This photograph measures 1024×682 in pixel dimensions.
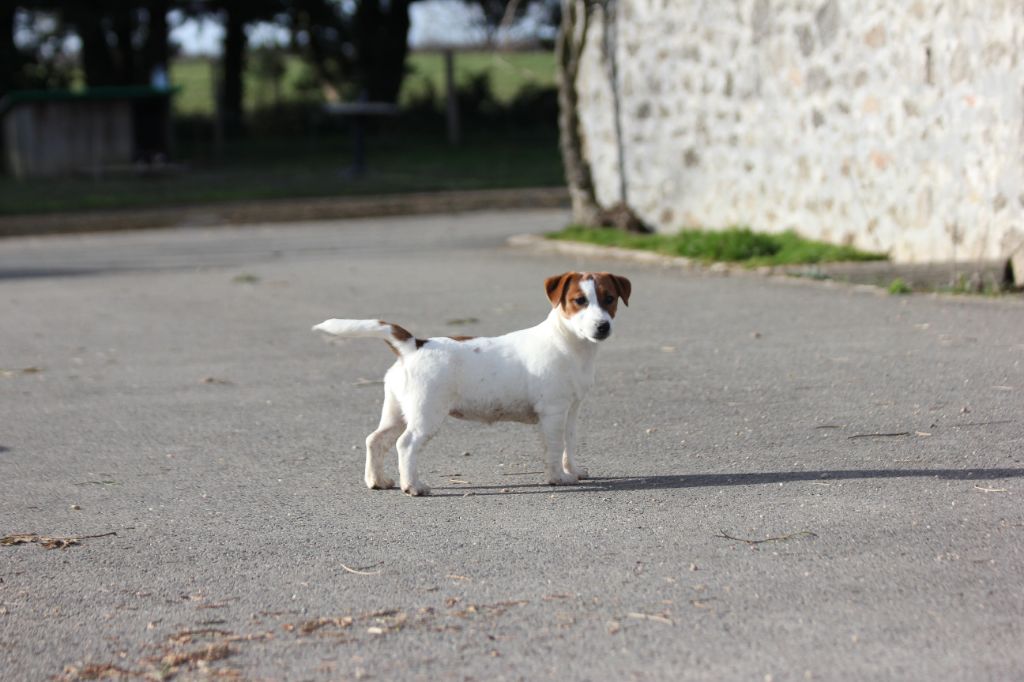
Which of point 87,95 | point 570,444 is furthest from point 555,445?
point 87,95

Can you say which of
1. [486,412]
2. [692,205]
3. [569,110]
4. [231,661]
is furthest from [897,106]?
[231,661]

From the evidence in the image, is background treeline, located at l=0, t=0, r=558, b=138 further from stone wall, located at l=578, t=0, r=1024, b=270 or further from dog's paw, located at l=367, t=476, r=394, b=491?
dog's paw, located at l=367, t=476, r=394, b=491

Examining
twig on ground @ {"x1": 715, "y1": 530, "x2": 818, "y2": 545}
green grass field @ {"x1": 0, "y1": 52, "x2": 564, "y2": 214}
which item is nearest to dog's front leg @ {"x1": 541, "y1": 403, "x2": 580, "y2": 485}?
twig on ground @ {"x1": 715, "y1": 530, "x2": 818, "y2": 545}

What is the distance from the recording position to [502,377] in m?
5.76

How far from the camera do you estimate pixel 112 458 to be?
6.51 m

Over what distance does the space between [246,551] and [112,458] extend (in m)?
1.81

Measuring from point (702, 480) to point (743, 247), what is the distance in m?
7.50

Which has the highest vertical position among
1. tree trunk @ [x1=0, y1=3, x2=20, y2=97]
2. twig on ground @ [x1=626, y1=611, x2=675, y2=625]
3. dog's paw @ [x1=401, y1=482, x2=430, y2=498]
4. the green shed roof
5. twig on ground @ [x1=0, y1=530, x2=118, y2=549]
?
tree trunk @ [x1=0, y1=3, x2=20, y2=97]

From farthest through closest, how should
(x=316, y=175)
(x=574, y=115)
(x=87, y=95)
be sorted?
1. (x=87, y=95)
2. (x=316, y=175)
3. (x=574, y=115)

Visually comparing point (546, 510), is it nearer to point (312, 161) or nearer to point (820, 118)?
point (820, 118)

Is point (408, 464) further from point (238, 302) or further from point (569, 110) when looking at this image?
point (569, 110)

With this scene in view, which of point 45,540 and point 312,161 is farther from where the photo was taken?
point 312,161

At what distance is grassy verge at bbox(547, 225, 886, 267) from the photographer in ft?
40.7

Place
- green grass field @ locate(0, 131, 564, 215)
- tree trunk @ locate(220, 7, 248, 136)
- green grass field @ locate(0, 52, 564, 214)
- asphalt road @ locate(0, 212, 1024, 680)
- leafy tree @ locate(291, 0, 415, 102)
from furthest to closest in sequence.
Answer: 1. tree trunk @ locate(220, 7, 248, 136)
2. leafy tree @ locate(291, 0, 415, 102)
3. green grass field @ locate(0, 52, 564, 214)
4. green grass field @ locate(0, 131, 564, 215)
5. asphalt road @ locate(0, 212, 1024, 680)
